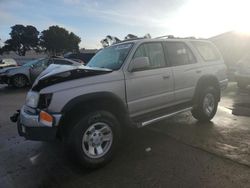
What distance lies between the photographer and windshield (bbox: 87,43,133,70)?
4609 millimetres

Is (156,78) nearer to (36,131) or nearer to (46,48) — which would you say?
(36,131)

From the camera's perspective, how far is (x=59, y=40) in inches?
2339

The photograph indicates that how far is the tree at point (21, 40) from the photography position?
67000mm

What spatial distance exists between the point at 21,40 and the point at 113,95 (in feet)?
229

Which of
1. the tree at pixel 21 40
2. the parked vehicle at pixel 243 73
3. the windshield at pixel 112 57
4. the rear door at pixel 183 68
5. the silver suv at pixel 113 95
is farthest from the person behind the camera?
the tree at pixel 21 40

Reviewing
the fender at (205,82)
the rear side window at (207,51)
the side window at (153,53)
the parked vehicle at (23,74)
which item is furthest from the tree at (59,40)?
the side window at (153,53)

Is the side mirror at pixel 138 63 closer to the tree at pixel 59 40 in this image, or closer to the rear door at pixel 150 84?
the rear door at pixel 150 84

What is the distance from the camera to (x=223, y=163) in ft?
12.9

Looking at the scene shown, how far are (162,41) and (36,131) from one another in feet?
10.1

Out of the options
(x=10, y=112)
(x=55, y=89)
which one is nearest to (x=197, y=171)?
(x=55, y=89)

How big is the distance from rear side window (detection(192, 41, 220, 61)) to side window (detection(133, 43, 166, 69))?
4.30ft

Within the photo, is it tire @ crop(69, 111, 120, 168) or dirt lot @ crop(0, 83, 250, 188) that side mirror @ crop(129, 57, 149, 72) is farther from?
dirt lot @ crop(0, 83, 250, 188)

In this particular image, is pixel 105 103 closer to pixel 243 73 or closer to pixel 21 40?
pixel 243 73

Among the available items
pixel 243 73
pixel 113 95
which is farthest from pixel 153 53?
pixel 243 73
